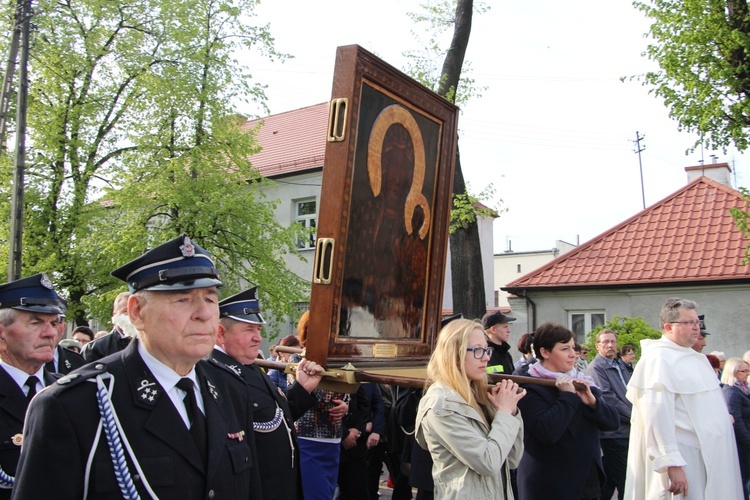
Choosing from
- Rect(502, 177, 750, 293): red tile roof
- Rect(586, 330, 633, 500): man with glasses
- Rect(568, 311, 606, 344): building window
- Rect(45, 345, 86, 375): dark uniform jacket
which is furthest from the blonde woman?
Rect(568, 311, 606, 344): building window

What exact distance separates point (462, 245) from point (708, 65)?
542 cm

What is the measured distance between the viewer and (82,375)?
2238 mm

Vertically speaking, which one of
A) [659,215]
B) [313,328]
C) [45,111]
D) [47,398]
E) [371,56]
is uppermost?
[45,111]

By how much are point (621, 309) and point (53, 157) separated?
15163 millimetres

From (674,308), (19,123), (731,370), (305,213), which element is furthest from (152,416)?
(305,213)

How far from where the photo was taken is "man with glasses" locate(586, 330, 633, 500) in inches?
281

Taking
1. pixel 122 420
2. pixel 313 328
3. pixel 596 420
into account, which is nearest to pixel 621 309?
pixel 596 420

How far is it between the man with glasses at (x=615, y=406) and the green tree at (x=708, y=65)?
6766mm

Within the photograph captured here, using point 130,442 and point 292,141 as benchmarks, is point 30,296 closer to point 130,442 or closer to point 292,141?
point 130,442

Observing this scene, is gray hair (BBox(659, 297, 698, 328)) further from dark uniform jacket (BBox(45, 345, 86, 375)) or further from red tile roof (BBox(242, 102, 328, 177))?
red tile roof (BBox(242, 102, 328, 177))

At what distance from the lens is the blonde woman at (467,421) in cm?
363

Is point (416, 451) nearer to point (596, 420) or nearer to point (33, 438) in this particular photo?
point (596, 420)

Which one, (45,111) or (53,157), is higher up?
(45,111)

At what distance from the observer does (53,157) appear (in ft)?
63.2
